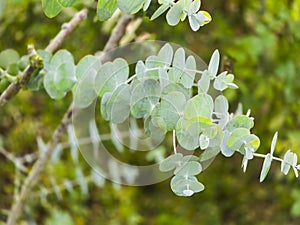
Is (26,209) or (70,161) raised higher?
(70,161)

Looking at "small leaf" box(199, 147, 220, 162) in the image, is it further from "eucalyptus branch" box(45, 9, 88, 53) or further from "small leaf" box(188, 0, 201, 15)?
"eucalyptus branch" box(45, 9, 88, 53)

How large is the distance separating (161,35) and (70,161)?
418mm

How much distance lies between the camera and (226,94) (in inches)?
45.0

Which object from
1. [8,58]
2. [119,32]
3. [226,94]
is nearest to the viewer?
[8,58]

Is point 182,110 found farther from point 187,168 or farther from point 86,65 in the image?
point 86,65

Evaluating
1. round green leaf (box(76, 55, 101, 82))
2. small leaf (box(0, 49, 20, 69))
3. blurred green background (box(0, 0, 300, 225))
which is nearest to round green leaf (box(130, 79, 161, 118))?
round green leaf (box(76, 55, 101, 82))

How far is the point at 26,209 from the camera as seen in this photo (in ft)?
3.22

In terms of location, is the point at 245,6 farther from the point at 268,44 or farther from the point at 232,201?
the point at 232,201

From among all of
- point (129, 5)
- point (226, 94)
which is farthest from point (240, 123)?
point (226, 94)

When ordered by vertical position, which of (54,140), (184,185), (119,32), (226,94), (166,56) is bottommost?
(184,185)

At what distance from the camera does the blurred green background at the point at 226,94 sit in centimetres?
111

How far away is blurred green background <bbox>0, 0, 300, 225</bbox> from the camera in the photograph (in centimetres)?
111

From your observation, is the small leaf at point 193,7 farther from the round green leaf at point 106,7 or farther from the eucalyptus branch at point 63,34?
the eucalyptus branch at point 63,34

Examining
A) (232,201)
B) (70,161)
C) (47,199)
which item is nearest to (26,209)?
(47,199)
